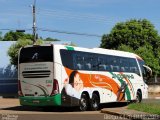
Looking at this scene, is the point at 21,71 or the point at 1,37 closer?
the point at 21,71

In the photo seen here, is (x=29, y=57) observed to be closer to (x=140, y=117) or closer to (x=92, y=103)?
(x=92, y=103)

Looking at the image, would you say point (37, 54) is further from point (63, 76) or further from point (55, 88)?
point (55, 88)

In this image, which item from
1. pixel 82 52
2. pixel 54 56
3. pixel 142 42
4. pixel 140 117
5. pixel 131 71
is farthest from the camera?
pixel 142 42

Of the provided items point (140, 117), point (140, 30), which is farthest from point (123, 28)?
point (140, 117)

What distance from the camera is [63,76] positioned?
2341 cm

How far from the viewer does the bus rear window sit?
76.5 ft

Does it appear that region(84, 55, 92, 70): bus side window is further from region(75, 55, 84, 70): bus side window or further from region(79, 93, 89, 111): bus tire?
region(79, 93, 89, 111): bus tire

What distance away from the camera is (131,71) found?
30391 millimetres

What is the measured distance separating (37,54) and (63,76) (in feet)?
5.61

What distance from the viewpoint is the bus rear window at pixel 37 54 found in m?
23.3

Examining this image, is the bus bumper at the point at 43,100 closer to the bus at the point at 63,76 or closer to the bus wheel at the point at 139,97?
the bus at the point at 63,76

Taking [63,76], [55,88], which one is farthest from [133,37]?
[55,88]

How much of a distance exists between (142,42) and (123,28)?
3.60m

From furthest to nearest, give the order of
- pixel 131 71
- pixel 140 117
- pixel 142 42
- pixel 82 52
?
pixel 142 42, pixel 131 71, pixel 82 52, pixel 140 117
